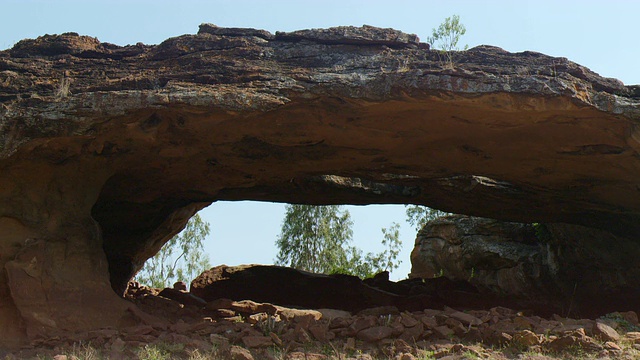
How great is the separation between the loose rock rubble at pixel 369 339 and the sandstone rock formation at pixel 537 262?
3609 mm

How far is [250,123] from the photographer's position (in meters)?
8.59

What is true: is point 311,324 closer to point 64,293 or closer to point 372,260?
point 64,293

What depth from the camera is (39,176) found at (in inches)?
349

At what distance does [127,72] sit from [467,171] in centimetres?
463

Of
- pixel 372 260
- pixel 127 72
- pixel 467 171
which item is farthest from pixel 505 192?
pixel 372 260

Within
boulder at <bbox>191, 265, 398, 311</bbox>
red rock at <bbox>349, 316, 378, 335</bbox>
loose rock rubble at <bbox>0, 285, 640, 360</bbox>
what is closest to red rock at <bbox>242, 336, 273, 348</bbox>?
loose rock rubble at <bbox>0, 285, 640, 360</bbox>

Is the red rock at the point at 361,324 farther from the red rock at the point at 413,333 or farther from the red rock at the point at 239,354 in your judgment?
the red rock at the point at 239,354

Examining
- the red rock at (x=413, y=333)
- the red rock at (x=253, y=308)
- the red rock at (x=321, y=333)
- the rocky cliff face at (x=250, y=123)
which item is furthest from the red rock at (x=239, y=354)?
the red rock at (x=253, y=308)

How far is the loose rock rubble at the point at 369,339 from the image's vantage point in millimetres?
7199

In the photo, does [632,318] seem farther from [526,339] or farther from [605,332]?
[526,339]

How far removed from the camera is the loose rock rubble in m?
7.20

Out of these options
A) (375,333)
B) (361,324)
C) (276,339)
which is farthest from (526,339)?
(276,339)

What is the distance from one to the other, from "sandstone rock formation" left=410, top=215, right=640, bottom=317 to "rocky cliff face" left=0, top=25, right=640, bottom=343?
2.20m

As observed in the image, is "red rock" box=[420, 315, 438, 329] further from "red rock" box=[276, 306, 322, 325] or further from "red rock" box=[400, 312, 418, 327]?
"red rock" box=[276, 306, 322, 325]
